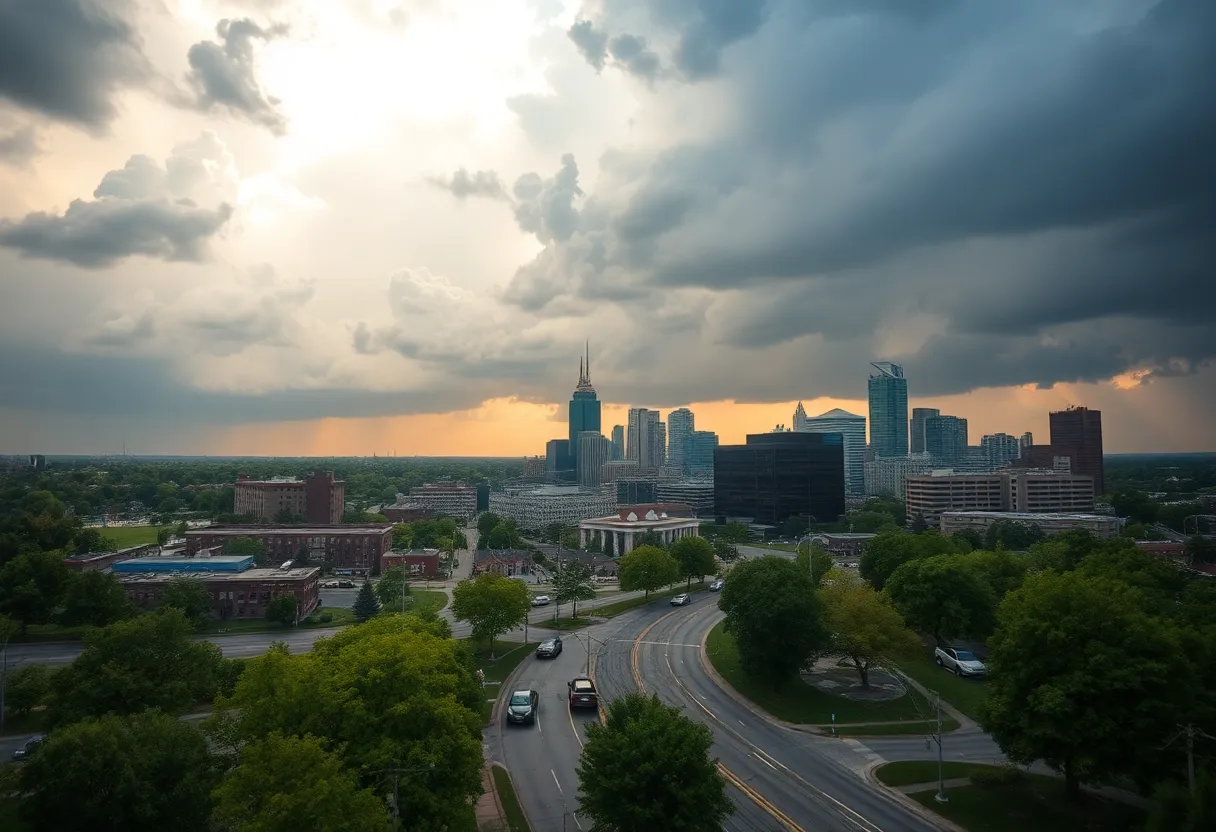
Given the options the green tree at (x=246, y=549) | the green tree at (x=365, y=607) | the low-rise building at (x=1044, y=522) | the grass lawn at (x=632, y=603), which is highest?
the low-rise building at (x=1044, y=522)

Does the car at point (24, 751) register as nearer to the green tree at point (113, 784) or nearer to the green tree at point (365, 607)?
the green tree at point (113, 784)

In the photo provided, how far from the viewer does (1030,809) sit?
117 feet

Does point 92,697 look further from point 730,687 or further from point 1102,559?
point 1102,559

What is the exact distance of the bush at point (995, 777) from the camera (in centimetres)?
3853

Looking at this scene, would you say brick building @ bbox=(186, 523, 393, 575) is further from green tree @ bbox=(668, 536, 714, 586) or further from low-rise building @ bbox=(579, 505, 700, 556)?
green tree @ bbox=(668, 536, 714, 586)

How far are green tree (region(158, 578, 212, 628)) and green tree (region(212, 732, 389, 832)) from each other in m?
62.7

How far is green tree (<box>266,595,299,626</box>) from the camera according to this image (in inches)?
3371

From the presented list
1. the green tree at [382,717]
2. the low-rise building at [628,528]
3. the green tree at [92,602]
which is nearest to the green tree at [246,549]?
the green tree at [92,602]

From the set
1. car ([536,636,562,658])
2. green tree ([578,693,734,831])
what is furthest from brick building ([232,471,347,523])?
green tree ([578,693,734,831])

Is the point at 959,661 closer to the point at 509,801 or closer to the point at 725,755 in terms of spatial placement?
the point at 725,755

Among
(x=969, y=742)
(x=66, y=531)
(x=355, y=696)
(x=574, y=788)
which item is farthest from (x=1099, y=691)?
(x=66, y=531)

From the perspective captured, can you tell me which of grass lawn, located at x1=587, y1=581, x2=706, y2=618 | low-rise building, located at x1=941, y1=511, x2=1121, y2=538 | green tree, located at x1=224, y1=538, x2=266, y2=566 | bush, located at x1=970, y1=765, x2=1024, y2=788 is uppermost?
low-rise building, located at x1=941, y1=511, x2=1121, y2=538

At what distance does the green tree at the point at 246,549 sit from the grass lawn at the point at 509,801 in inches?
4071

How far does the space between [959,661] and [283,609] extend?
249ft
